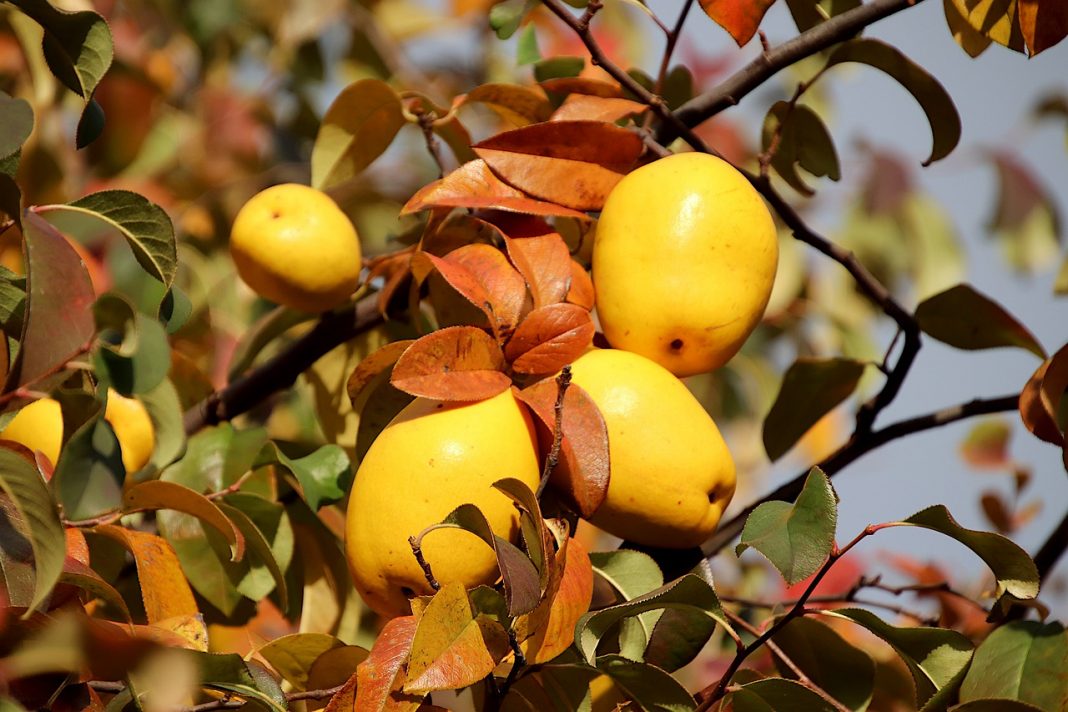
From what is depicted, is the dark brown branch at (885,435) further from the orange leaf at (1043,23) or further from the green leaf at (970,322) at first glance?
the orange leaf at (1043,23)

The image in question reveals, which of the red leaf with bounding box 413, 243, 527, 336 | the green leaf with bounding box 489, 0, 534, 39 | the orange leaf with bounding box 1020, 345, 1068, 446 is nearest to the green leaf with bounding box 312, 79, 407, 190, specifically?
the green leaf with bounding box 489, 0, 534, 39

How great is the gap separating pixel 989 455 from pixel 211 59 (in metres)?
1.50

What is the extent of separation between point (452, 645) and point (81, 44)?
1.47 ft

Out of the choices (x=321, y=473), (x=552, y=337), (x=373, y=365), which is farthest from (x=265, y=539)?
(x=552, y=337)

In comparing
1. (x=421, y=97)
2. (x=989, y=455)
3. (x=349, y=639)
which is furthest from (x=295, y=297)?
(x=989, y=455)

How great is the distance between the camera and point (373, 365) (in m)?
0.79

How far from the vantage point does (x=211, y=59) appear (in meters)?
2.13

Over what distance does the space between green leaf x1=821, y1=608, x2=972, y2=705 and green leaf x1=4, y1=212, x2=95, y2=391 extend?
1.53 ft

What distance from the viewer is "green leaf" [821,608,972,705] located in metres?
0.70

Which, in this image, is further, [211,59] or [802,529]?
[211,59]

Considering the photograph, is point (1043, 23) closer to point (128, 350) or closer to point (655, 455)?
point (655, 455)

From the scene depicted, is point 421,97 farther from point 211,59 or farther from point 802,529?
point 211,59

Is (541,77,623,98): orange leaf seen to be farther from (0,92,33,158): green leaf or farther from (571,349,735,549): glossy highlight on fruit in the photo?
(0,92,33,158): green leaf

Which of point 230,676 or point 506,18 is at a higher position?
point 506,18
